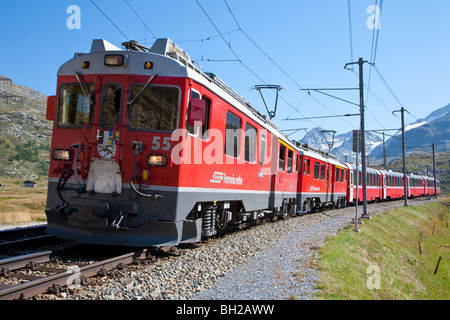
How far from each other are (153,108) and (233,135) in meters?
2.47

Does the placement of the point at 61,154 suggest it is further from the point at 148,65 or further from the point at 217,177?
the point at 217,177

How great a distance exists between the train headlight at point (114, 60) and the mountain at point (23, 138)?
11371 centimetres

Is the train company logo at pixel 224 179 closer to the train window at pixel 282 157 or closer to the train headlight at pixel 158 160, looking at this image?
the train headlight at pixel 158 160

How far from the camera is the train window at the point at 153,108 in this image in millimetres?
6797

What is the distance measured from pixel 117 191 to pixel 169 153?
1.08m

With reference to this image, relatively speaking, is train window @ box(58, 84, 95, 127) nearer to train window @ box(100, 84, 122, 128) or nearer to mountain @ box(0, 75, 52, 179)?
train window @ box(100, 84, 122, 128)

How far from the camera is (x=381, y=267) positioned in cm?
985

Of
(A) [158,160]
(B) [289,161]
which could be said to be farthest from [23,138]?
(A) [158,160]

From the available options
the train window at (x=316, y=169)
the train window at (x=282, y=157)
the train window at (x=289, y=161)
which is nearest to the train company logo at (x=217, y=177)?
the train window at (x=282, y=157)

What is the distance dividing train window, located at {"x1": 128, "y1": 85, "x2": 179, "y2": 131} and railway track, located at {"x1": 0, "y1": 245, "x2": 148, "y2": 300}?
7.26ft

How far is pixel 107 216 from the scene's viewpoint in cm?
643

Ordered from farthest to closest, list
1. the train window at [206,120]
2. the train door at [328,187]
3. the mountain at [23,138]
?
the mountain at [23,138] → the train door at [328,187] → the train window at [206,120]

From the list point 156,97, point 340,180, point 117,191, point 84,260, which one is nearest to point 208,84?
point 156,97
